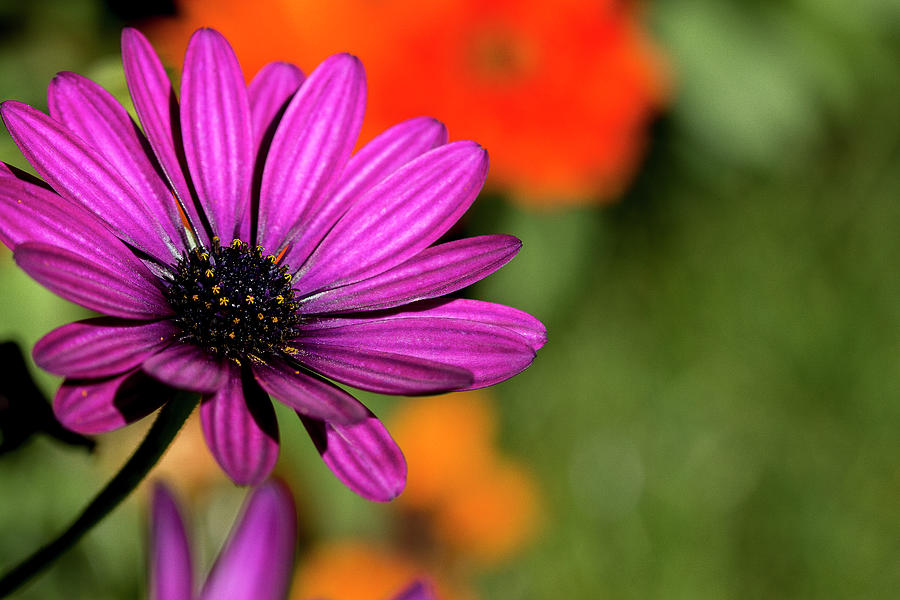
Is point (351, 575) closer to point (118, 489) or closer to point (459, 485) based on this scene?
point (459, 485)

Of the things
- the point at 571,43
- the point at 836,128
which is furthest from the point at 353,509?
the point at 836,128

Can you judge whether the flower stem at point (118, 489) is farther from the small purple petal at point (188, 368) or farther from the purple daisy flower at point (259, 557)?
the purple daisy flower at point (259, 557)

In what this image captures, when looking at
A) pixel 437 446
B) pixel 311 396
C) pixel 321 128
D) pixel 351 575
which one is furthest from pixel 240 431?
pixel 437 446

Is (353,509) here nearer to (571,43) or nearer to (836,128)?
(571,43)

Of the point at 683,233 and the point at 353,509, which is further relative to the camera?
the point at 683,233

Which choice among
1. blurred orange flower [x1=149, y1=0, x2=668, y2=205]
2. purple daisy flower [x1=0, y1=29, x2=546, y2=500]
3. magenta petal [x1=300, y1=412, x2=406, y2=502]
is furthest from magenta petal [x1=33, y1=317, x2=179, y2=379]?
blurred orange flower [x1=149, y1=0, x2=668, y2=205]

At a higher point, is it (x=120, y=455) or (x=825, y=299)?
(x=825, y=299)
